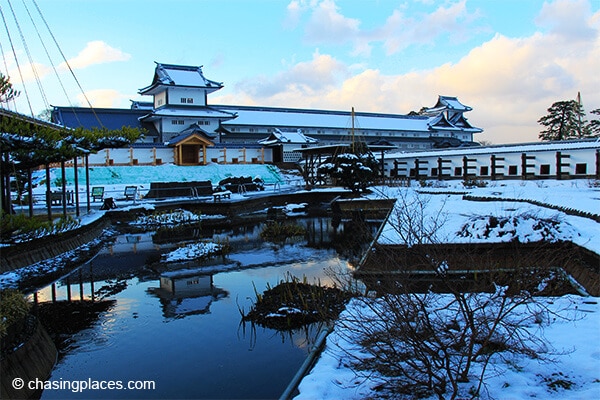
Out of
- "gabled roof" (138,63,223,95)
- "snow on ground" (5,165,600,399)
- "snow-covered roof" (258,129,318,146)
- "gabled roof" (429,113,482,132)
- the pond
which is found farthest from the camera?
"gabled roof" (429,113,482,132)

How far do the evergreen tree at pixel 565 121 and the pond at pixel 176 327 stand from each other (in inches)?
1861

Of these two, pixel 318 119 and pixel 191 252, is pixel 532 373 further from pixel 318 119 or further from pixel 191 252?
pixel 318 119

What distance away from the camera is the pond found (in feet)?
20.2

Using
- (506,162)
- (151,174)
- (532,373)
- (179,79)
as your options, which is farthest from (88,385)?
(179,79)

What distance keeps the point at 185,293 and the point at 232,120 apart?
134 ft

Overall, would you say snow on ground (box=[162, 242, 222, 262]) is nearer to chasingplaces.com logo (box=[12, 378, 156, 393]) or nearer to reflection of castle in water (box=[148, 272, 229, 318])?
reflection of castle in water (box=[148, 272, 229, 318])

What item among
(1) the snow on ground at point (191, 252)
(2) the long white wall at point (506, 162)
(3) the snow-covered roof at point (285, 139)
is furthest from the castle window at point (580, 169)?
(3) the snow-covered roof at point (285, 139)

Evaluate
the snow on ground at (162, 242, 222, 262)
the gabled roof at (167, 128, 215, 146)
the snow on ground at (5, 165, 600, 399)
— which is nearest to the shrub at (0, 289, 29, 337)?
the snow on ground at (5, 165, 600, 399)

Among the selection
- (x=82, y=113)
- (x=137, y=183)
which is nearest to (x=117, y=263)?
(x=137, y=183)

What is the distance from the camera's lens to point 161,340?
7.45m

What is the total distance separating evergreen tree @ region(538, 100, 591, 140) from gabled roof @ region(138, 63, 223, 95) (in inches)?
1393

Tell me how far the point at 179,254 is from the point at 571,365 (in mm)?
10734

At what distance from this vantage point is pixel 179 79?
151ft

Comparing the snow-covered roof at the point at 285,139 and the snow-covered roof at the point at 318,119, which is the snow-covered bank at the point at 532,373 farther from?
the snow-covered roof at the point at 318,119
